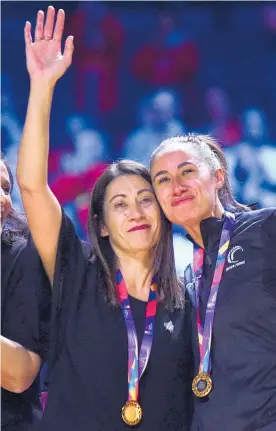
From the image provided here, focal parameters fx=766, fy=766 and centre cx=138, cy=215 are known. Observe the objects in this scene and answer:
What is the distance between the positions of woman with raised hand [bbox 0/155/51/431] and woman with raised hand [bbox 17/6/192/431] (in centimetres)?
5

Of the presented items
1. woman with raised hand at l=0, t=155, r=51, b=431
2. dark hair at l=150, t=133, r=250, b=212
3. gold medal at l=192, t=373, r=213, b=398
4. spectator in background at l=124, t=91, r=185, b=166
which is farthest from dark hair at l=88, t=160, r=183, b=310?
spectator in background at l=124, t=91, r=185, b=166

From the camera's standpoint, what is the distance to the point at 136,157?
426cm

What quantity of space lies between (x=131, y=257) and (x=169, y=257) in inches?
5.6

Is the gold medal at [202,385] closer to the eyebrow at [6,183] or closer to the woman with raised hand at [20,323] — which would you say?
the woman with raised hand at [20,323]

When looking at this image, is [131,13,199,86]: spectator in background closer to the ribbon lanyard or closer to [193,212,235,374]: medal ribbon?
[193,212,235,374]: medal ribbon

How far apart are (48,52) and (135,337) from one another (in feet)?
3.27

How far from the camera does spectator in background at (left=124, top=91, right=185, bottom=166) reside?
430 cm

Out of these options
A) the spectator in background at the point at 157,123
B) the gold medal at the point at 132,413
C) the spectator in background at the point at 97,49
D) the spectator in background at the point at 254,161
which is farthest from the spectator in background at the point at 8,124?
the gold medal at the point at 132,413

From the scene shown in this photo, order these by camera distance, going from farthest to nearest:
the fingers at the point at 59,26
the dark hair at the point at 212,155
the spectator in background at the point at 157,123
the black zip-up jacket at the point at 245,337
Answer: the spectator in background at the point at 157,123
the dark hair at the point at 212,155
the fingers at the point at 59,26
the black zip-up jacket at the point at 245,337

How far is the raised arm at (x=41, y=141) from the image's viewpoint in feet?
8.06

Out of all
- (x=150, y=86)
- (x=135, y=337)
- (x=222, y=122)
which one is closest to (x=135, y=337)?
(x=135, y=337)

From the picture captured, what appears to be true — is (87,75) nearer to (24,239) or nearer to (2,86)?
(2,86)

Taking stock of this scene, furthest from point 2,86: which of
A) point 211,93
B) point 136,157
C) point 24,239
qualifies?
point 24,239

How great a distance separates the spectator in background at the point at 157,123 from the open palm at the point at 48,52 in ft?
5.66
